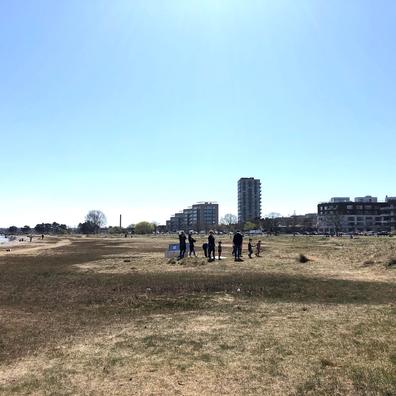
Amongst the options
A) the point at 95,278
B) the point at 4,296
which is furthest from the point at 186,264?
the point at 4,296

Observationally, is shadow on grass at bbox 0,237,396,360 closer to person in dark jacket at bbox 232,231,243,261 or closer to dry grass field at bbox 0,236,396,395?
dry grass field at bbox 0,236,396,395

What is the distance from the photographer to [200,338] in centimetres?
991

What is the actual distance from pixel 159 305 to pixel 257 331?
4.82 m

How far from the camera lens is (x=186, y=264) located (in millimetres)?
29422

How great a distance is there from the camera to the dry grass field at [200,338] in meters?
7.28

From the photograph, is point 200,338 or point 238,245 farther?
point 238,245

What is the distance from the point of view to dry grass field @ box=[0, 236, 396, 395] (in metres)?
7.28

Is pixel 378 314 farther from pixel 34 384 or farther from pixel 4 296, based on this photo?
pixel 4 296

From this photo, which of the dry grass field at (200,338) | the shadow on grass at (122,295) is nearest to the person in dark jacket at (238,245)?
the shadow on grass at (122,295)

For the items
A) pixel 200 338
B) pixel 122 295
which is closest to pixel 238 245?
pixel 122 295

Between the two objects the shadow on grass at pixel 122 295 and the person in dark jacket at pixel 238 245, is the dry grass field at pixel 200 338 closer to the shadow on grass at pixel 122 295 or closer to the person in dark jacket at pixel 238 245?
the shadow on grass at pixel 122 295

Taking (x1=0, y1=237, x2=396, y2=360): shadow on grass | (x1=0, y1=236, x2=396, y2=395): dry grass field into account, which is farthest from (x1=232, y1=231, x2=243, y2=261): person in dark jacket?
(x1=0, y1=236, x2=396, y2=395): dry grass field

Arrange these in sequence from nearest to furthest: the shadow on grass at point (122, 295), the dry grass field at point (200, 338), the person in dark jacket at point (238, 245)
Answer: the dry grass field at point (200, 338)
the shadow on grass at point (122, 295)
the person in dark jacket at point (238, 245)

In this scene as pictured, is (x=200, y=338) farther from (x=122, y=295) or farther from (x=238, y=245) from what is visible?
(x=238, y=245)
